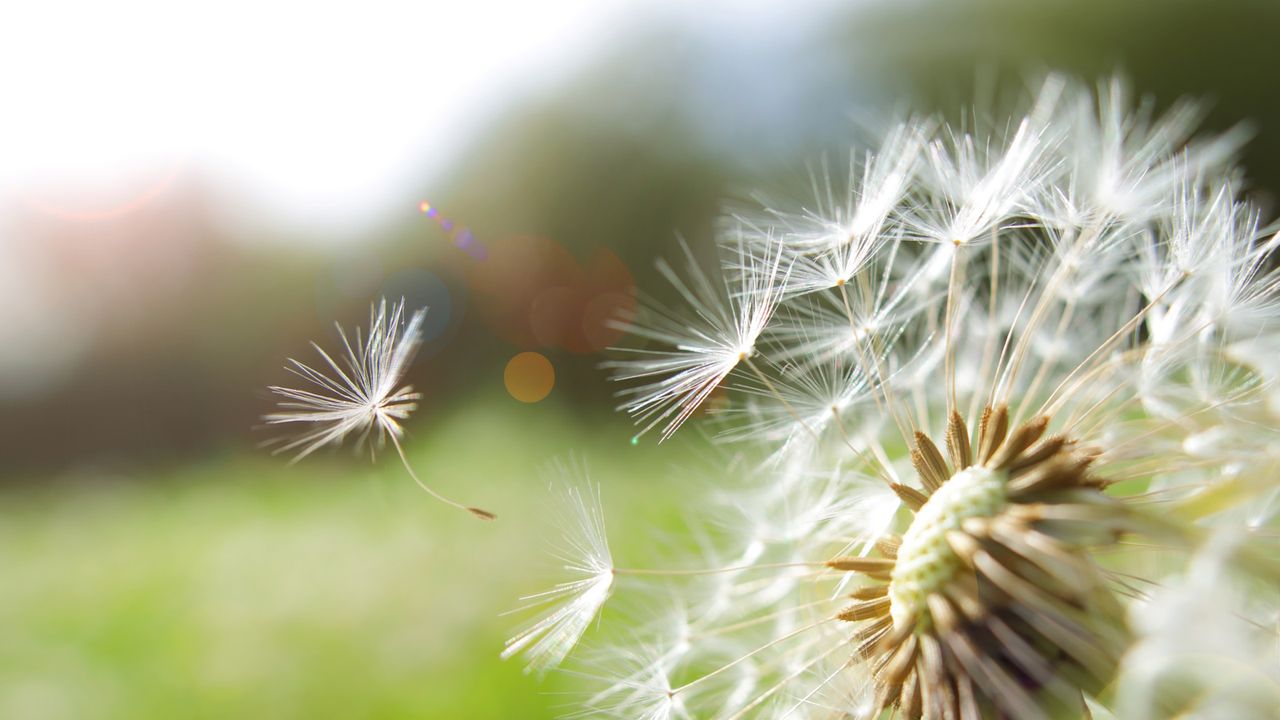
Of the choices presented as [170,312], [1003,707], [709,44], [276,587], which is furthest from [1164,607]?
[170,312]

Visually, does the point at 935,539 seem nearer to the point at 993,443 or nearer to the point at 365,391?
the point at 993,443

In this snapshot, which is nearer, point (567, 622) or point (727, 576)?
point (567, 622)

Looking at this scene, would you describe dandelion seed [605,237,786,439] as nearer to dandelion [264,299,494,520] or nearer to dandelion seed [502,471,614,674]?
dandelion seed [502,471,614,674]

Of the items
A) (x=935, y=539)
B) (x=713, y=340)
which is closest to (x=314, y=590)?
(x=713, y=340)

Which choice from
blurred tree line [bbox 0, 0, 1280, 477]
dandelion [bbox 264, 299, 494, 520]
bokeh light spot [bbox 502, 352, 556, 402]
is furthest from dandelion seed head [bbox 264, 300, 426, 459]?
bokeh light spot [bbox 502, 352, 556, 402]

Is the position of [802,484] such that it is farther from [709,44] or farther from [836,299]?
[709,44]

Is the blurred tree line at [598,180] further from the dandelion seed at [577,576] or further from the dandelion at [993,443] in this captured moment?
the dandelion seed at [577,576]
